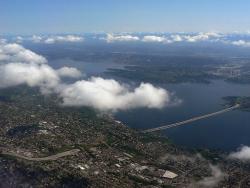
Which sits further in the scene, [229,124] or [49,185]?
[229,124]

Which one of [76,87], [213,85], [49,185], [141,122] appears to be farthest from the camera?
[213,85]

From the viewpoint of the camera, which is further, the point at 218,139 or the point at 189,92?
the point at 189,92

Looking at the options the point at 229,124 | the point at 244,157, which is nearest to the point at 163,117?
the point at 229,124

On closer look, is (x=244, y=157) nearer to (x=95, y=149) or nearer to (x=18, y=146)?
(x=95, y=149)

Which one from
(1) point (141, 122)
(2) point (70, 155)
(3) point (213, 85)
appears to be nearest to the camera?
(2) point (70, 155)

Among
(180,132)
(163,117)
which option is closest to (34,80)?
(163,117)

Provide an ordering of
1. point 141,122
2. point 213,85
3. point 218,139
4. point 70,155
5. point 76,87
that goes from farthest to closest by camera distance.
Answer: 1. point 213,85
2. point 76,87
3. point 141,122
4. point 218,139
5. point 70,155

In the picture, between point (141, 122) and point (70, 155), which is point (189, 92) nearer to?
point (141, 122)

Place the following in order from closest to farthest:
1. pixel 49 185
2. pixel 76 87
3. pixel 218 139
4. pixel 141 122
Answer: pixel 49 185 < pixel 218 139 < pixel 141 122 < pixel 76 87
